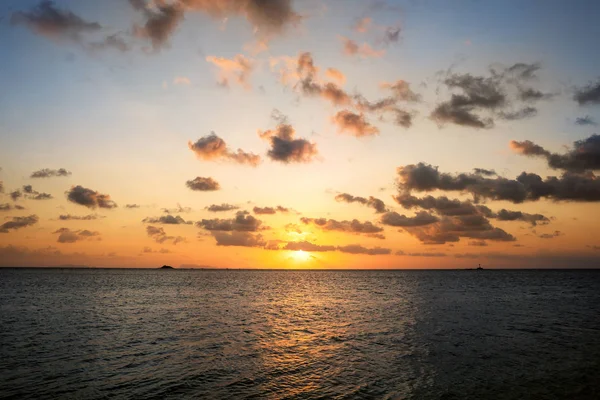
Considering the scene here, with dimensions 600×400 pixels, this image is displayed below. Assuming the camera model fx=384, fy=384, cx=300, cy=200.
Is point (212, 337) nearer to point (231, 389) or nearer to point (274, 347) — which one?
point (274, 347)

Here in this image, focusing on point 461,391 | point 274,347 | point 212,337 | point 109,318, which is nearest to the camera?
point 461,391

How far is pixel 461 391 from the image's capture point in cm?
2477

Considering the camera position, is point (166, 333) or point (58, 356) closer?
point (58, 356)

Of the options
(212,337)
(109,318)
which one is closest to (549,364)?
(212,337)

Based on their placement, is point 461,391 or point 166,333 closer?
point 461,391

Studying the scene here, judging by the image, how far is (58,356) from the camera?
33.7 metres

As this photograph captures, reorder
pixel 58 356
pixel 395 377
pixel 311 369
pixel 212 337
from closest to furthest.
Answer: pixel 395 377
pixel 311 369
pixel 58 356
pixel 212 337

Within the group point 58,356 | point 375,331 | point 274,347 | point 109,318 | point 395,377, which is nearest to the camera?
point 395,377

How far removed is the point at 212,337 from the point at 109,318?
78.0 feet

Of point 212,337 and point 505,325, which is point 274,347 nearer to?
point 212,337

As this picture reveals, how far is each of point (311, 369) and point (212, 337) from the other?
1724 centimetres

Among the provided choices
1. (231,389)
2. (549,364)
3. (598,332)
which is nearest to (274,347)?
(231,389)

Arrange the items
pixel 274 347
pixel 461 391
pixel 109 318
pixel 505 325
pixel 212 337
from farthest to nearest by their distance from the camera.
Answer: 1. pixel 109 318
2. pixel 505 325
3. pixel 212 337
4. pixel 274 347
5. pixel 461 391

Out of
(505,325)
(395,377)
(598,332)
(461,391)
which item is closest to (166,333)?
(395,377)
